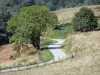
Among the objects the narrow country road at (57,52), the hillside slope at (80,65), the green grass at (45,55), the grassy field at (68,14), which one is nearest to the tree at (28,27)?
the green grass at (45,55)

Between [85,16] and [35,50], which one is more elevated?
[85,16]

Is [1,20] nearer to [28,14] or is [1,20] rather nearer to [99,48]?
[28,14]

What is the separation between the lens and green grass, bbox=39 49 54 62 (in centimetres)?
5273

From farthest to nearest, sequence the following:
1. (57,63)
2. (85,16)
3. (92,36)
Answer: (85,16), (92,36), (57,63)

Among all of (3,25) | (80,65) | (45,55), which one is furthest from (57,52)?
(3,25)

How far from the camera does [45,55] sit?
184ft

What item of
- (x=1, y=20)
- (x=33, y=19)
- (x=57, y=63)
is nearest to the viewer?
(x=57, y=63)

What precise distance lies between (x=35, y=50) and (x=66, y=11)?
198ft

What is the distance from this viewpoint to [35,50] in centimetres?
6291

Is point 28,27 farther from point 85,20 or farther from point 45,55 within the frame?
point 85,20

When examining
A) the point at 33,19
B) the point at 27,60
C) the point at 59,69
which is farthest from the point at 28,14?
the point at 59,69

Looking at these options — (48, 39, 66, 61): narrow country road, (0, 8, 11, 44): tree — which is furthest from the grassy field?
(48, 39, 66, 61): narrow country road

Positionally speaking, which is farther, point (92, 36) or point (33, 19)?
point (33, 19)

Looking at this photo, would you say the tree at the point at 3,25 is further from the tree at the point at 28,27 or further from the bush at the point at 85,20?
the tree at the point at 28,27
